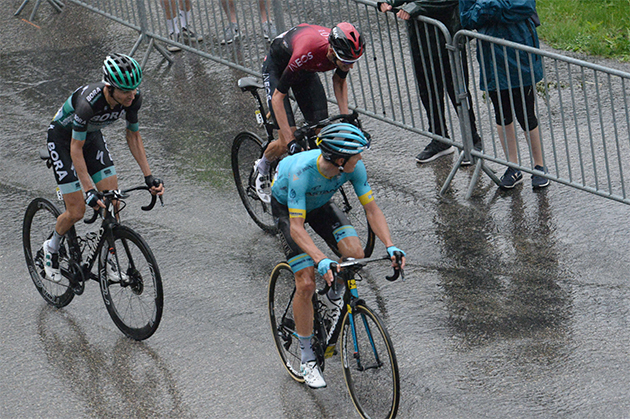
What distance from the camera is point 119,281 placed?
639 cm

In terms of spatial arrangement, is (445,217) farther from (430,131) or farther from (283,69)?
(283,69)

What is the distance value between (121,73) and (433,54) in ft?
11.6

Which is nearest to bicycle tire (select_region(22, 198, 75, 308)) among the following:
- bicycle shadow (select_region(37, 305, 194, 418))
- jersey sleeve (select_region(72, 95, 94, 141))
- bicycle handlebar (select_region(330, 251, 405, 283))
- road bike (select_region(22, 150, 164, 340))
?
road bike (select_region(22, 150, 164, 340))

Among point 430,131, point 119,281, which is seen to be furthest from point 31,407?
point 430,131

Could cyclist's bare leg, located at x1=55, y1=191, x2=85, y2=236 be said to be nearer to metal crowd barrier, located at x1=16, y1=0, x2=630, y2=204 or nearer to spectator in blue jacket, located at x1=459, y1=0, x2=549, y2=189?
metal crowd barrier, located at x1=16, y1=0, x2=630, y2=204

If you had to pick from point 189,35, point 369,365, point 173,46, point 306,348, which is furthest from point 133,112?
point 173,46

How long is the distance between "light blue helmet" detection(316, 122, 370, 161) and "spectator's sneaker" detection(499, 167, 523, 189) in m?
3.28

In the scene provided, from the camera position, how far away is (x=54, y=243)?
681cm

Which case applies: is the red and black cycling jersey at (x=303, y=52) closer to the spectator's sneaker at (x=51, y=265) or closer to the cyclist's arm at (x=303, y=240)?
the cyclist's arm at (x=303, y=240)

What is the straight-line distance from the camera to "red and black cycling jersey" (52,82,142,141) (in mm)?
6180

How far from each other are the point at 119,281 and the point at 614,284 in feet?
12.7

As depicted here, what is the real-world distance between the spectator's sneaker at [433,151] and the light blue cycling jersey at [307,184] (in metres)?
3.32

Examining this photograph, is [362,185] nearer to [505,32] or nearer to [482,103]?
[505,32]

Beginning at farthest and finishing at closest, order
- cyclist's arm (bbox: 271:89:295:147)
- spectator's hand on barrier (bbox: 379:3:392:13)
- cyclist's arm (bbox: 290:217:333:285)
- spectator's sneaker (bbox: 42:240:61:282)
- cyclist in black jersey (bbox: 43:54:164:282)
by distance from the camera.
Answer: spectator's hand on barrier (bbox: 379:3:392:13) < cyclist's arm (bbox: 271:89:295:147) < spectator's sneaker (bbox: 42:240:61:282) < cyclist in black jersey (bbox: 43:54:164:282) < cyclist's arm (bbox: 290:217:333:285)
